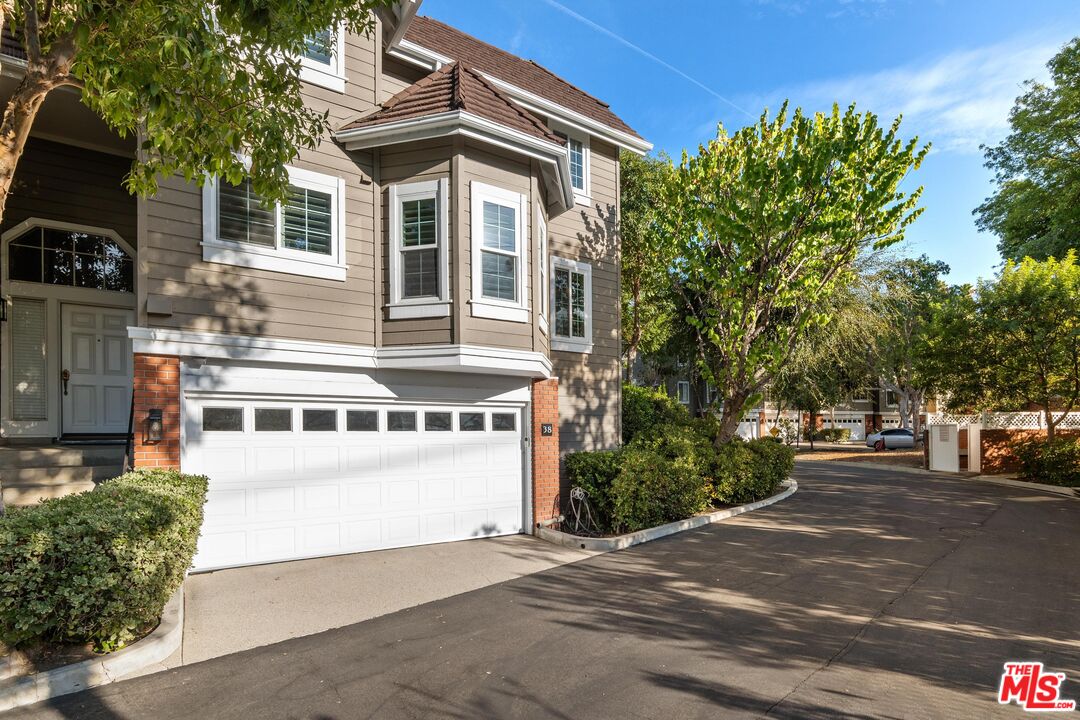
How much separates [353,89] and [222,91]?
3.70 metres

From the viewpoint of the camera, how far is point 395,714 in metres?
4.41

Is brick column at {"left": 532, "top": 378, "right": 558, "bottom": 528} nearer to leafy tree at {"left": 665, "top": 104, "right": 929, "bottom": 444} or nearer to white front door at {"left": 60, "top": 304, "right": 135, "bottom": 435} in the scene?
leafy tree at {"left": 665, "top": 104, "right": 929, "bottom": 444}

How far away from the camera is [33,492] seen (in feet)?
24.1

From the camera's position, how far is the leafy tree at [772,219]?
12664mm

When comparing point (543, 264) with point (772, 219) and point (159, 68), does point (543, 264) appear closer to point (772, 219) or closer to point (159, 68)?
point (772, 219)

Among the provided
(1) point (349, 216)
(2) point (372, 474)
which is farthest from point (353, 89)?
(2) point (372, 474)

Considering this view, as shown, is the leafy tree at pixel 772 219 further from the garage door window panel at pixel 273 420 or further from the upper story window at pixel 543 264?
the garage door window panel at pixel 273 420

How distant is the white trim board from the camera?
7.86 m

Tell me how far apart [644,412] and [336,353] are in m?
8.75

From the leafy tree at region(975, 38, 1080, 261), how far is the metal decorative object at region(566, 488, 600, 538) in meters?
20.7

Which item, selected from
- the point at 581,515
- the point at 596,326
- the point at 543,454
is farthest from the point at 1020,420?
the point at 543,454

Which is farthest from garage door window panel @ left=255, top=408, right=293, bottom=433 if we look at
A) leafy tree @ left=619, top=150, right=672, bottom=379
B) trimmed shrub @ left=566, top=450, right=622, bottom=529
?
leafy tree @ left=619, top=150, right=672, bottom=379

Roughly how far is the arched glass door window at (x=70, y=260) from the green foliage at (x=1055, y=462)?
22947 millimetres

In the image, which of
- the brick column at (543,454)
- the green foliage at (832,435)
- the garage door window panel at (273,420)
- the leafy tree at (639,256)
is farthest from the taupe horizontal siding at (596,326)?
the green foliage at (832,435)
